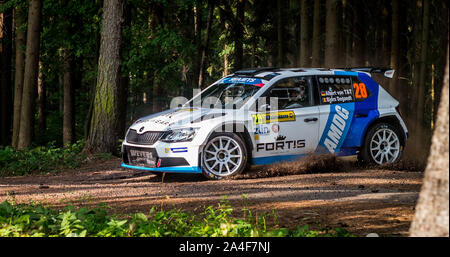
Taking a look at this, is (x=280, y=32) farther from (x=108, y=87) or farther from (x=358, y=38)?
(x=108, y=87)

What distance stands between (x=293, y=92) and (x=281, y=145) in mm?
A: 1062

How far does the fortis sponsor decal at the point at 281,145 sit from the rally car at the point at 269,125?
2 cm

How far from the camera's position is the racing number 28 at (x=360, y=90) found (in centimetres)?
1052

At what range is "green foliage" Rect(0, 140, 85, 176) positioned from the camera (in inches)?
460

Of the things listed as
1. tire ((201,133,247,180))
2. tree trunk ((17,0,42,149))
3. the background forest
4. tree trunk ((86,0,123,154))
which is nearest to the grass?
tree trunk ((86,0,123,154))

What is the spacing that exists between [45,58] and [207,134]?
519 inches

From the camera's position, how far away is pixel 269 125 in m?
9.52

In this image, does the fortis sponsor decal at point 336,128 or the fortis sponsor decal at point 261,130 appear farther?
the fortis sponsor decal at point 336,128

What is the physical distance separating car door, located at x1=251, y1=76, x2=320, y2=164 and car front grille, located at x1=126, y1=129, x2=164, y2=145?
5.56 feet

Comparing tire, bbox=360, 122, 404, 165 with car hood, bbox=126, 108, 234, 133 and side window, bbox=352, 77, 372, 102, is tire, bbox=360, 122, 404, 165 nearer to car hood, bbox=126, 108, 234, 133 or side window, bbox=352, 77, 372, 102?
side window, bbox=352, 77, 372, 102

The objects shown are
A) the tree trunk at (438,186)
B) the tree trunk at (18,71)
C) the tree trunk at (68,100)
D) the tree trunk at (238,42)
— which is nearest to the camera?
the tree trunk at (438,186)

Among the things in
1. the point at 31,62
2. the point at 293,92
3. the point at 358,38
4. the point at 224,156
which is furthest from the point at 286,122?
the point at 358,38

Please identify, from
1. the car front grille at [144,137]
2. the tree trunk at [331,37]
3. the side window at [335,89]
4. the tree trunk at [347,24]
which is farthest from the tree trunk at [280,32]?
the car front grille at [144,137]

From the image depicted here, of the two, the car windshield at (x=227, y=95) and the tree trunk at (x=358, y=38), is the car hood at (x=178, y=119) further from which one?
the tree trunk at (x=358, y=38)
